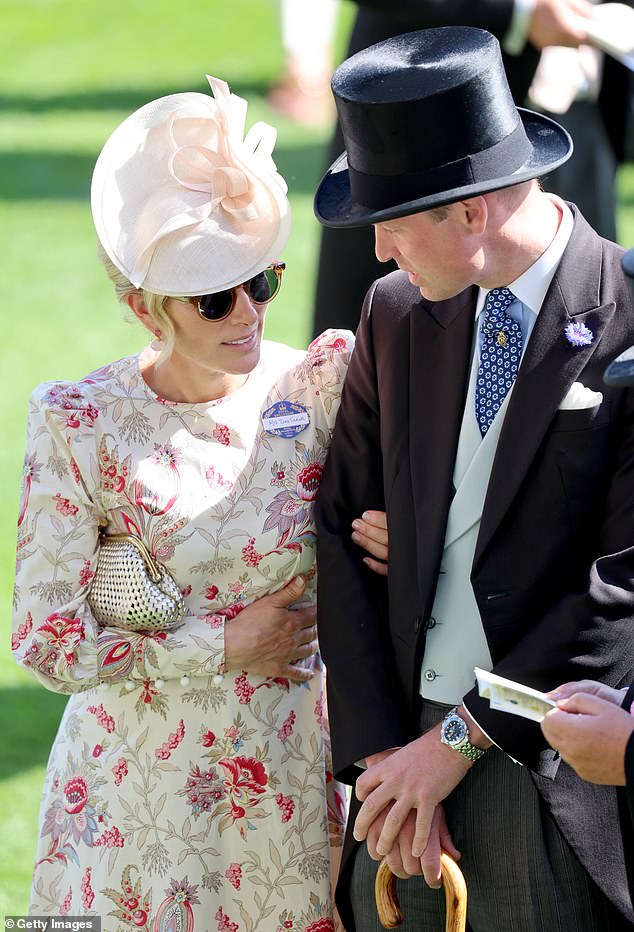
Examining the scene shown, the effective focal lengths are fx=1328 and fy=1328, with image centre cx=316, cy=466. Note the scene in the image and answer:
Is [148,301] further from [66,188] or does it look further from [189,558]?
[66,188]

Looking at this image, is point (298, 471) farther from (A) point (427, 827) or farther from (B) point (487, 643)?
(A) point (427, 827)

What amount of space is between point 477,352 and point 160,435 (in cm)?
77

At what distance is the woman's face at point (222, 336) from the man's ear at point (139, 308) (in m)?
0.07

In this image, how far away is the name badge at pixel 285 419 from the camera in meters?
3.14

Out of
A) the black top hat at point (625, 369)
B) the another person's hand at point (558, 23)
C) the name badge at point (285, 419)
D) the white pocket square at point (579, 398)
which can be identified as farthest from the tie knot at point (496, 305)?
the another person's hand at point (558, 23)

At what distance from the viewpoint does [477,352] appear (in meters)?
2.87

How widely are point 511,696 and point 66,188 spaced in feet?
33.2

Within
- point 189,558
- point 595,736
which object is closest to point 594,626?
point 595,736

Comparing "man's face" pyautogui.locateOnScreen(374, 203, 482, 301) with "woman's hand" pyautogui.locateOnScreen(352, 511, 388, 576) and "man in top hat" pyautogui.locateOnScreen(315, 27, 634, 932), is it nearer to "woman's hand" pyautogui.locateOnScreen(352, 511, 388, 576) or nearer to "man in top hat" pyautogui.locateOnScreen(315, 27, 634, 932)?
"man in top hat" pyautogui.locateOnScreen(315, 27, 634, 932)

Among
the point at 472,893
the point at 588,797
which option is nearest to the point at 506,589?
the point at 588,797

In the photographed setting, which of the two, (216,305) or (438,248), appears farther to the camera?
(216,305)

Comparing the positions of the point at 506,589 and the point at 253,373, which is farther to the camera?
the point at 253,373

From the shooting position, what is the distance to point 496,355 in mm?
2844

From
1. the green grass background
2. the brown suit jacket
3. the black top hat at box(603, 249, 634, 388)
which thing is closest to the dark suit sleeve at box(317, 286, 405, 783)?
the brown suit jacket
